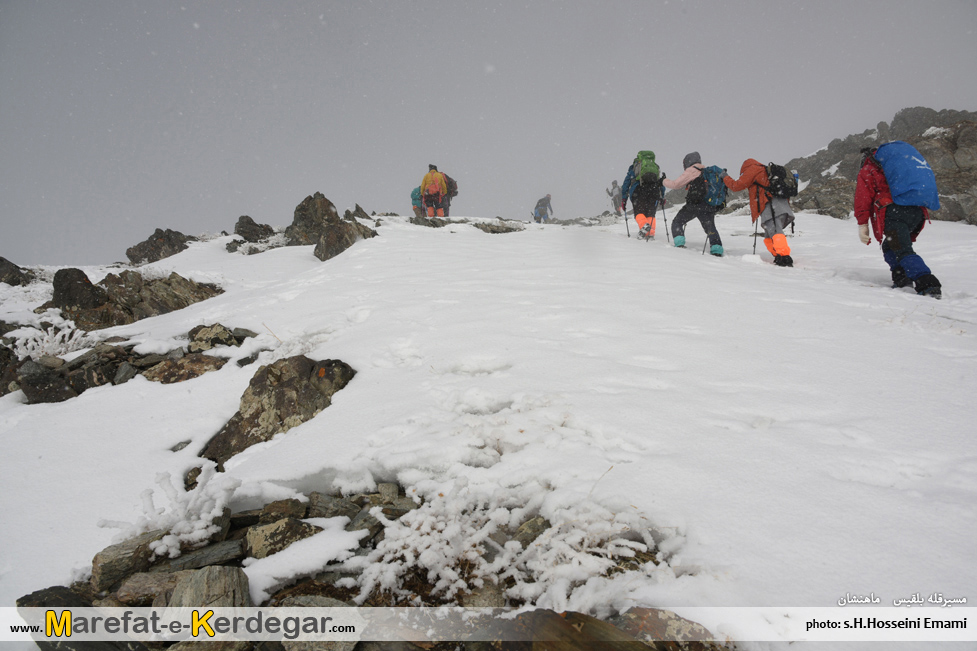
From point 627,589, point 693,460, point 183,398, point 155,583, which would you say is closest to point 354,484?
point 155,583

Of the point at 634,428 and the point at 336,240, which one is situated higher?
the point at 336,240

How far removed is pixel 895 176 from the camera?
5.38 meters

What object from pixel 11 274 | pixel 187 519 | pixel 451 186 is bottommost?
pixel 187 519

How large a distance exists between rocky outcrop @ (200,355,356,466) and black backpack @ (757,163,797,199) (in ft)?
29.4

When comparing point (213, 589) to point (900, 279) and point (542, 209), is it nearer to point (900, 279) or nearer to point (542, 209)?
point (900, 279)

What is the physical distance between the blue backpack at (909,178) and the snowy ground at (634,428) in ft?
4.17

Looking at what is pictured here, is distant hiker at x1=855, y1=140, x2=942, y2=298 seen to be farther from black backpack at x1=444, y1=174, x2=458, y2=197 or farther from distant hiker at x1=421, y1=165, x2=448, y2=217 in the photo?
black backpack at x1=444, y1=174, x2=458, y2=197

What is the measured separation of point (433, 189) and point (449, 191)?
1.33m

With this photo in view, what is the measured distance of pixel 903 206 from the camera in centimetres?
537

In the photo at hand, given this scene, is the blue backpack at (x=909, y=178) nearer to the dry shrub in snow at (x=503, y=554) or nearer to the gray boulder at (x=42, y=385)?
the dry shrub in snow at (x=503, y=554)

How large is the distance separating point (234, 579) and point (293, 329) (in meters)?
3.42

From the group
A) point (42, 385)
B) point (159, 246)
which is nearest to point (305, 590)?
point (42, 385)

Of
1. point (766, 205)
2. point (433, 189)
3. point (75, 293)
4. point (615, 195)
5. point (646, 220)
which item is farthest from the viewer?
point (615, 195)

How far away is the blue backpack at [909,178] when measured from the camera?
17.1 feet
